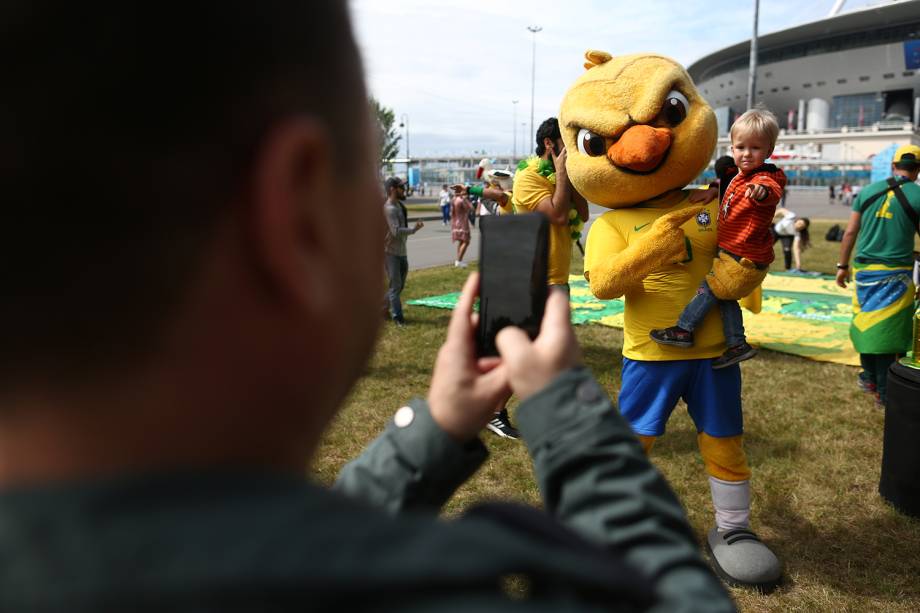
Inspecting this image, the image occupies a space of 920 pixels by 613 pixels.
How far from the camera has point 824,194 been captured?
51.8m

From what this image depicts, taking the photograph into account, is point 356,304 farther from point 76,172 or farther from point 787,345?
point 787,345

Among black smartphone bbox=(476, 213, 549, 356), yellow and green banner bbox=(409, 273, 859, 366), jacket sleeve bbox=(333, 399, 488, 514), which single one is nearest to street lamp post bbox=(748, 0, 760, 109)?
yellow and green banner bbox=(409, 273, 859, 366)

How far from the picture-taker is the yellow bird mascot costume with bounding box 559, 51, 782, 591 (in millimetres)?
2945

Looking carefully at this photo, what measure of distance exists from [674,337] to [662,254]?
0.36m

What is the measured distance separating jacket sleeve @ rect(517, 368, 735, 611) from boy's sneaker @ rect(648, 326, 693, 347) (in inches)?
89.4

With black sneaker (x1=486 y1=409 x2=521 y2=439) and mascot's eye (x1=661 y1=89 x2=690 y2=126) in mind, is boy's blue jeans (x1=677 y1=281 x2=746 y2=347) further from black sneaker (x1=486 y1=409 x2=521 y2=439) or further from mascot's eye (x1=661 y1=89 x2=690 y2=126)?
black sneaker (x1=486 y1=409 x2=521 y2=439)

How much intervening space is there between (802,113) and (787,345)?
78.6m

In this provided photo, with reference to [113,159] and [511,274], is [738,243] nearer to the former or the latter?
[511,274]

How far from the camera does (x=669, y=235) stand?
2.91 meters

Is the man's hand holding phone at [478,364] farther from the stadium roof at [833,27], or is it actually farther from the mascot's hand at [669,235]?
the stadium roof at [833,27]

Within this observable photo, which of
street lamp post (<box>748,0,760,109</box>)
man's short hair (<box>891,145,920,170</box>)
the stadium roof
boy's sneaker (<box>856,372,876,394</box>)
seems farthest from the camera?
the stadium roof

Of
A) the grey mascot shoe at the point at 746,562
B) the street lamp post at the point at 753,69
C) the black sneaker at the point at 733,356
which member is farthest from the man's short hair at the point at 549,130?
the street lamp post at the point at 753,69

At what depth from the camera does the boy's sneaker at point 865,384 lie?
5.32 m

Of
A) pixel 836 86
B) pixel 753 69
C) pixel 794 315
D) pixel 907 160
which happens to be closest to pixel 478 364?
pixel 907 160
